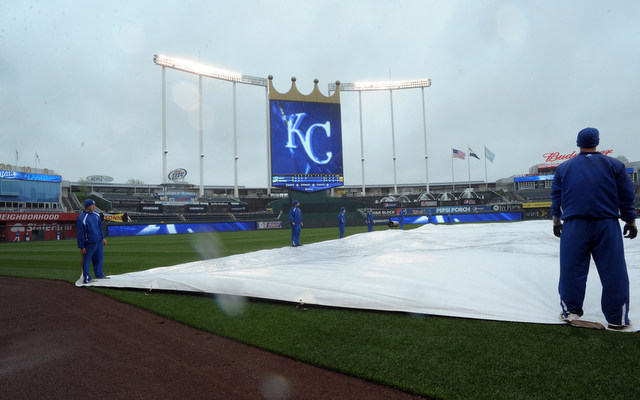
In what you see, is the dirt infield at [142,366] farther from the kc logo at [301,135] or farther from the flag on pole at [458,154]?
the flag on pole at [458,154]

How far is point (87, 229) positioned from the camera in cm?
598

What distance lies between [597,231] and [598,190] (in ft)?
1.16

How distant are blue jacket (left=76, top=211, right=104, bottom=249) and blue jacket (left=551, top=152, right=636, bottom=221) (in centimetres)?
722

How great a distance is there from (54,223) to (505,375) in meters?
35.1

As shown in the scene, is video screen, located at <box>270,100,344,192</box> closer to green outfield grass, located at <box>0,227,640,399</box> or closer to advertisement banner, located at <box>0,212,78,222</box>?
advertisement banner, located at <box>0,212,78,222</box>

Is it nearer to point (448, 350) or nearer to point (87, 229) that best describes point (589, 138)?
point (448, 350)

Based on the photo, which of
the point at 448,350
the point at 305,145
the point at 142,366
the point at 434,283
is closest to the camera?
the point at 448,350

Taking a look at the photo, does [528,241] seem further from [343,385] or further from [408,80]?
[408,80]

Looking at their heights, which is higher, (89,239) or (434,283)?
(89,239)

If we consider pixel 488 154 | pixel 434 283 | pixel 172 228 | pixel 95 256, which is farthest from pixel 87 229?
pixel 488 154

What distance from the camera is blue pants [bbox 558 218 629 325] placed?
262cm

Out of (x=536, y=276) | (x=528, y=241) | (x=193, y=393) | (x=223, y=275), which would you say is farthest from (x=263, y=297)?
(x=528, y=241)

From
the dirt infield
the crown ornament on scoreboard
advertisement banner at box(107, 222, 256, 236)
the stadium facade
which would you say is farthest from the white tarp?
the crown ornament on scoreboard

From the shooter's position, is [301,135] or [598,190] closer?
[598,190]
